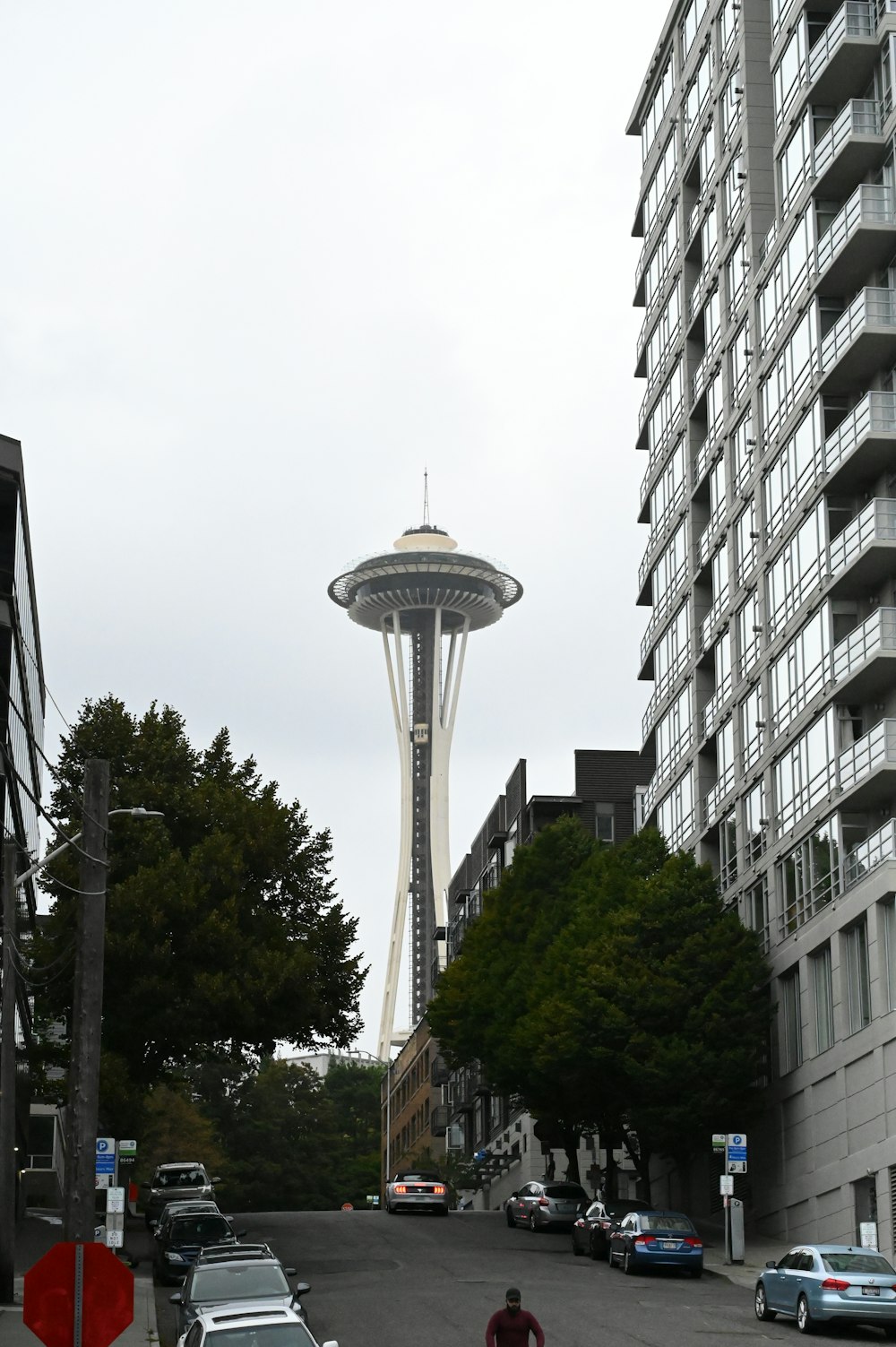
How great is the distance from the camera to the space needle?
166125mm

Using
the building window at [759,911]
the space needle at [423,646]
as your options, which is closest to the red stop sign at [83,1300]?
the building window at [759,911]

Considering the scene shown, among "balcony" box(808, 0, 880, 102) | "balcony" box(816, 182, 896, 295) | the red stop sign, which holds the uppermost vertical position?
"balcony" box(808, 0, 880, 102)

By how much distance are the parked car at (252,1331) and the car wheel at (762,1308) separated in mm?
11916

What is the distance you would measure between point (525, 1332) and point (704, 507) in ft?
149

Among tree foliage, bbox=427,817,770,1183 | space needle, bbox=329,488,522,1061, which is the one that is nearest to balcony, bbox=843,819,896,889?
tree foliage, bbox=427,817,770,1183

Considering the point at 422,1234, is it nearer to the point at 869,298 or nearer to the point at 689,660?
the point at 689,660

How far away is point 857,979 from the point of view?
43.9 metres

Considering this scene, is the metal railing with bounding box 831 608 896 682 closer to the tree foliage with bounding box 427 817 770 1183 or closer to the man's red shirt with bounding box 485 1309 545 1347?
the tree foliage with bounding box 427 817 770 1183

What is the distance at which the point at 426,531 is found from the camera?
189500mm

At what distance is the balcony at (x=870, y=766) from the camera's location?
4312cm

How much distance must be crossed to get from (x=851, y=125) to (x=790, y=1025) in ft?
75.8

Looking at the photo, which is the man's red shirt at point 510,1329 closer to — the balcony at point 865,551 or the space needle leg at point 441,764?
the balcony at point 865,551

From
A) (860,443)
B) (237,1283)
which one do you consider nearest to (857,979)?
(860,443)

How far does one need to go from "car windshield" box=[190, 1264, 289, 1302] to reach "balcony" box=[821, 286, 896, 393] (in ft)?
93.1
